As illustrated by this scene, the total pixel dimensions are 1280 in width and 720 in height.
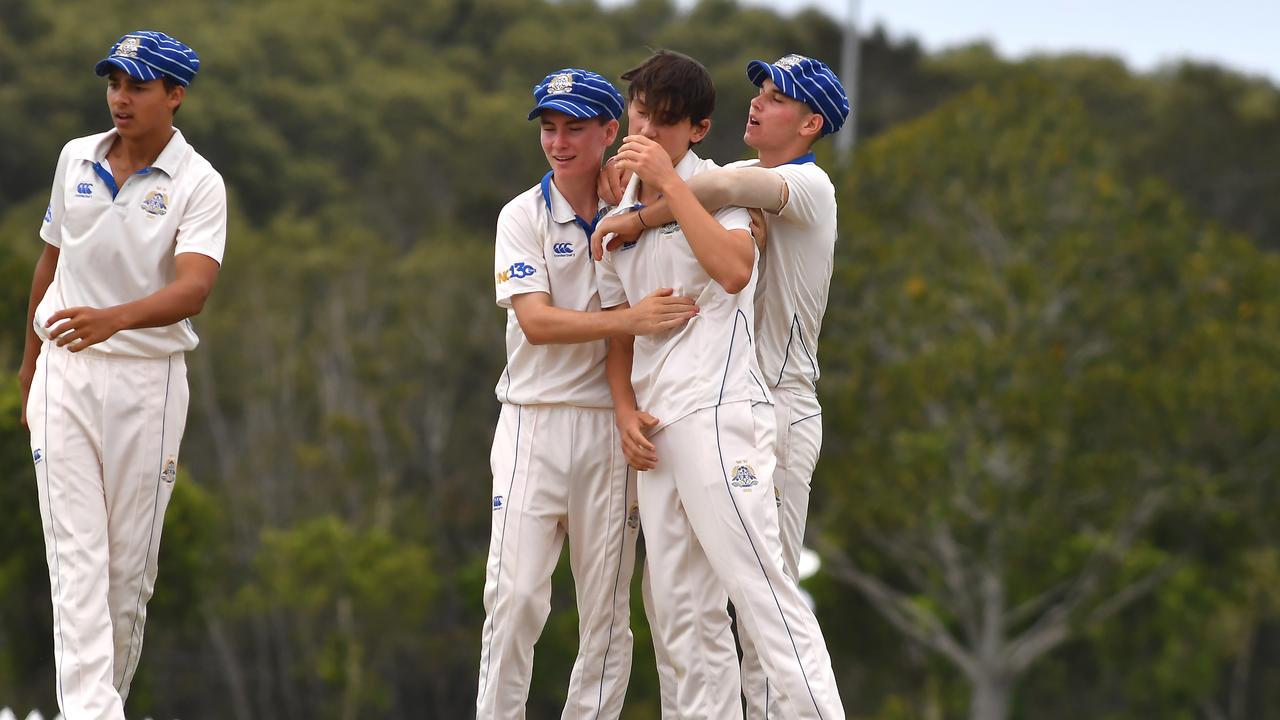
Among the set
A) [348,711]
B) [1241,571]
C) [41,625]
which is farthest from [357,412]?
[1241,571]

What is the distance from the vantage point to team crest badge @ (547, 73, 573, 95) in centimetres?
555

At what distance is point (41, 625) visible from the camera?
2691 cm

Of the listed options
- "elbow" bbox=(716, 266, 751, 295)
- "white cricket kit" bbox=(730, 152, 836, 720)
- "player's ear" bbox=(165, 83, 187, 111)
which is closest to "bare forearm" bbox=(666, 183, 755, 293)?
"elbow" bbox=(716, 266, 751, 295)

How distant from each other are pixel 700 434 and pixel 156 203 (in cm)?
207

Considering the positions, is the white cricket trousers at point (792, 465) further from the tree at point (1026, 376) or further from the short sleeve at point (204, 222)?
the tree at point (1026, 376)

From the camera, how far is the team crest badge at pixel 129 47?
5.64 m

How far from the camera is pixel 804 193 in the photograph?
5441 millimetres

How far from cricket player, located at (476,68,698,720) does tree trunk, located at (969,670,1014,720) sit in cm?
2669

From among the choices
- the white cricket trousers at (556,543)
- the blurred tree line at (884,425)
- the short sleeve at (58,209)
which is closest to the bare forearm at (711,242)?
the white cricket trousers at (556,543)

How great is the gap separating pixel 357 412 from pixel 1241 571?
20647mm

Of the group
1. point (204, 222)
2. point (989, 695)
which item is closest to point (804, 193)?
point (204, 222)

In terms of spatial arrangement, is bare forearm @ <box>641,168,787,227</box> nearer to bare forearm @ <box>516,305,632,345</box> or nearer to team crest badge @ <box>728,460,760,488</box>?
bare forearm @ <box>516,305,632,345</box>

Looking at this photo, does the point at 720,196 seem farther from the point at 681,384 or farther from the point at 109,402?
the point at 109,402

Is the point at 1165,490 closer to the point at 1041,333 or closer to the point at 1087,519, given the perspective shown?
the point at 1087,519
